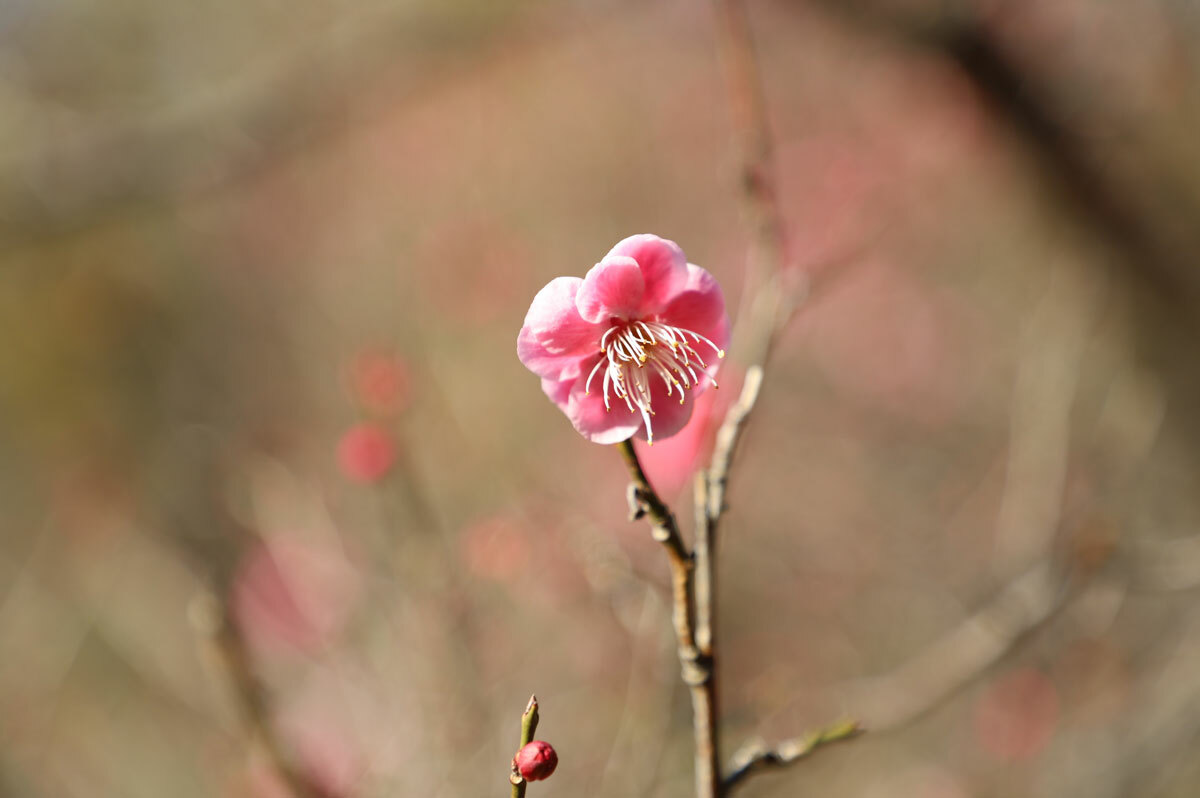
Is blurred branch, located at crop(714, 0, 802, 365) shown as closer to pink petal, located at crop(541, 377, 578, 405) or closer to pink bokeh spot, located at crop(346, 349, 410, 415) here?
pink petal, located at crop(541, 377, 578, 405)

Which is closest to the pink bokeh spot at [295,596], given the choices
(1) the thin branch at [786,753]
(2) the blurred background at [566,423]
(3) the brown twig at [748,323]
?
(2) the blurred background at [566,423]

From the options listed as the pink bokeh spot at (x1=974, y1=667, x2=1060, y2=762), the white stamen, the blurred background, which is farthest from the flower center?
the pink bokeh spot at (x1=974, y1=667, x2=1060, y2=762)

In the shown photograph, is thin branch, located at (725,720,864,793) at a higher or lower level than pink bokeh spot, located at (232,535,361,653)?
lower

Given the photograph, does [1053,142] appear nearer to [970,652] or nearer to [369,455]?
[970,652]

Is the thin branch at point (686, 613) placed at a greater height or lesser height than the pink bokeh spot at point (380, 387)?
lesser

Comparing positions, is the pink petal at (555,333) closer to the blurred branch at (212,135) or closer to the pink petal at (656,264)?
the pink petal at (656,264)

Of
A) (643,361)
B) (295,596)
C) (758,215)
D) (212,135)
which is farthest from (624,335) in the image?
(212,135)
